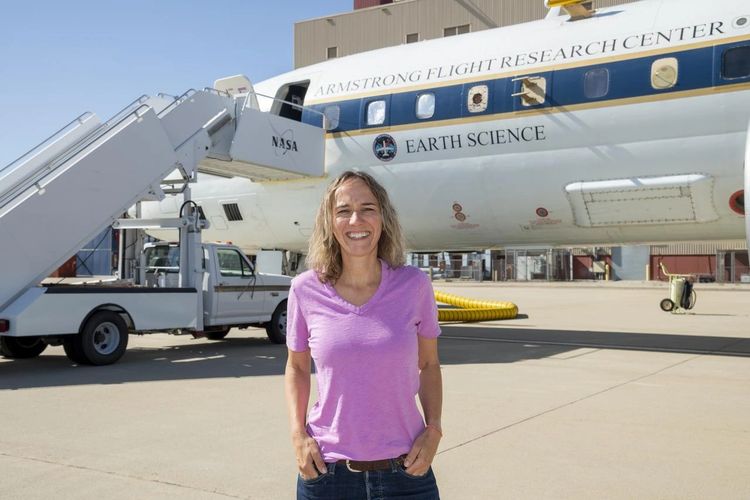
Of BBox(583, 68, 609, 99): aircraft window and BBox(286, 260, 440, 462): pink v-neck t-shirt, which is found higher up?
BBox(583, 68, 609, 99): aircraft window

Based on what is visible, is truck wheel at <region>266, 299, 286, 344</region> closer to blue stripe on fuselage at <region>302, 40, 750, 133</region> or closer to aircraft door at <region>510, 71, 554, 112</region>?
blue stripe on fuselage at <region>302, 40, 750, 133</region>

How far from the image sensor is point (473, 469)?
5484mm

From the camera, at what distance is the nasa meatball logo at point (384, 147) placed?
1399 cm

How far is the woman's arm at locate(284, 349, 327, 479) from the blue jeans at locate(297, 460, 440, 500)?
0.04 metres

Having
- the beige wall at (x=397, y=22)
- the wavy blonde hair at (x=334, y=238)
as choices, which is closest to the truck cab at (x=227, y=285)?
the wavy blonde hair at (x=334, y=238)

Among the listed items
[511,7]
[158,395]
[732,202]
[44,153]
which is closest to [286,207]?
[44,153]

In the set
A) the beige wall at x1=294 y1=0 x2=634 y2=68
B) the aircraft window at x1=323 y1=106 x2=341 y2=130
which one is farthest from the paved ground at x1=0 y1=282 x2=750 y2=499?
the beige wall at x1=294 y1=0 x2=634 y2=68

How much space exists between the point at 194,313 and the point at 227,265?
172 cm

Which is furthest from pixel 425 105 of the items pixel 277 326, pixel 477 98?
pixel 277 326

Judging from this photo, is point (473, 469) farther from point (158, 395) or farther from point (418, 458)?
point (158, 395)

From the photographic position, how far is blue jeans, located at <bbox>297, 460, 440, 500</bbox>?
266cm

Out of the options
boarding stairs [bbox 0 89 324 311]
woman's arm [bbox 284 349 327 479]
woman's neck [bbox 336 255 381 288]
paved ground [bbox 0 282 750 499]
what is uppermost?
boarding stairs [bbox 0 89 324 311]

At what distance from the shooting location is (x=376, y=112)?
14.1m

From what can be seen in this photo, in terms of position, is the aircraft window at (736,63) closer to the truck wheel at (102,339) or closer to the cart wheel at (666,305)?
the truck wheel at (102,339)
